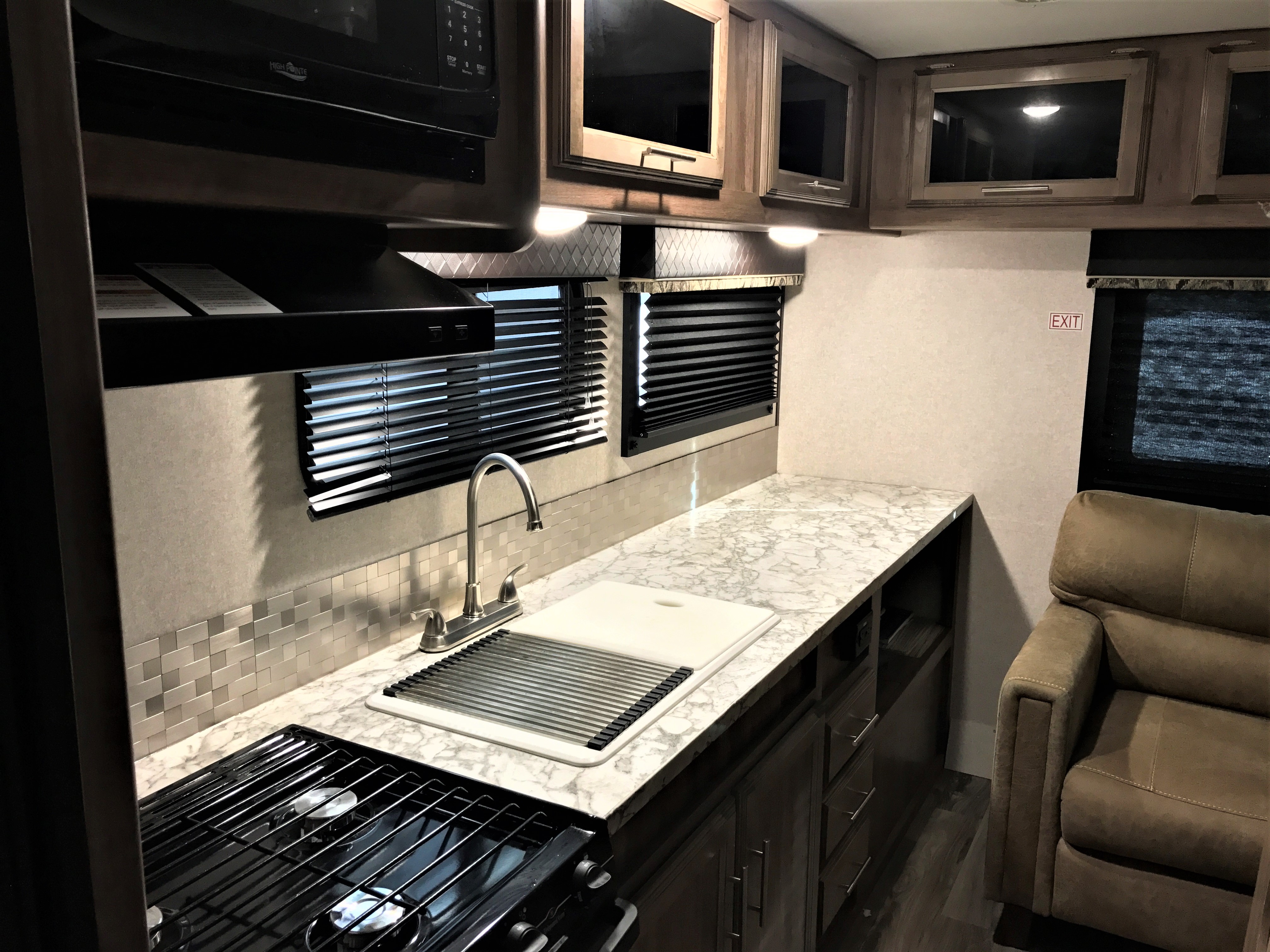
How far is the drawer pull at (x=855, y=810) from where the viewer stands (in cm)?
237

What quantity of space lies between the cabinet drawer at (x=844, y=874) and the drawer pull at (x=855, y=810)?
0.14 ft

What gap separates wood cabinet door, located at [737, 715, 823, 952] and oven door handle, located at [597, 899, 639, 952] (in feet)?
1.50

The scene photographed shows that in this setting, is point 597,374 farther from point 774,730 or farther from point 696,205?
→ point 774,730

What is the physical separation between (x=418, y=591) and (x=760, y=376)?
1813 millimetres

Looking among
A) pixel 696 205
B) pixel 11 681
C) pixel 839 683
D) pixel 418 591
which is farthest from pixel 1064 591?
pixel 11 681

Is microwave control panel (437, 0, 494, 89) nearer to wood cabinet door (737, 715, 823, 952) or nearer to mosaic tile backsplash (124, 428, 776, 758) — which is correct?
mosaic tile backsplash (124, 428, 776, 758)

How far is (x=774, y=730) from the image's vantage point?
1956 millimetres

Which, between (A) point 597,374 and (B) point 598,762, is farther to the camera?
(A) point 597,374

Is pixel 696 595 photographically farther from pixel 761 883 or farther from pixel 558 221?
pixel 558 221

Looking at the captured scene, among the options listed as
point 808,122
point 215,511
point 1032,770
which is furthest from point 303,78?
point 1032,770

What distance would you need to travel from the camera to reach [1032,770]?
2486mm

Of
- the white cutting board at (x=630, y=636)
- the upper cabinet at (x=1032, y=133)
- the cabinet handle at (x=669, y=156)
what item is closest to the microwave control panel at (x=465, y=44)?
the cabinet handle at (x=669, y=156)

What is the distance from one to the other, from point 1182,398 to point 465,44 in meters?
2.79

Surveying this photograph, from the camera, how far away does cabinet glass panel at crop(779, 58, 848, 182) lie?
242 cm
